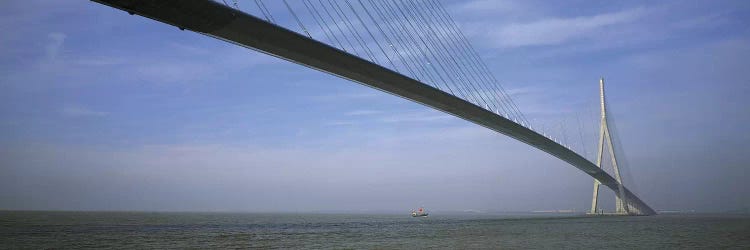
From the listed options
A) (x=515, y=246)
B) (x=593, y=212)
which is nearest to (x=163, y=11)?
(x=515, y=246)

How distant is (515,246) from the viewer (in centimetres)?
2120

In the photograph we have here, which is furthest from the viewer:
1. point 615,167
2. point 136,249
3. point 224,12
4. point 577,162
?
point 615,167

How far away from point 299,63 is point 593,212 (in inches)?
2626

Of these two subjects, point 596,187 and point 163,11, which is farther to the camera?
point 596,187

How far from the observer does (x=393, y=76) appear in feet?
95.9

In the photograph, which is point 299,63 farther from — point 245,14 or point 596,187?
point 596,187

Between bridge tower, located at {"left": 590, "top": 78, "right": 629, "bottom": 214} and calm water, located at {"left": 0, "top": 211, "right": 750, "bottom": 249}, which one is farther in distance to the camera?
bridge tower, located at {"left": 590, "top": 78, "right": 629, "bottom": 214}

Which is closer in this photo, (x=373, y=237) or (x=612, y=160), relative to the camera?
(x=373, y=237)

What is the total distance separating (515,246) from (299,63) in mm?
13340

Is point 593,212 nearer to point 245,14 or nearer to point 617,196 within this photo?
point 617,196

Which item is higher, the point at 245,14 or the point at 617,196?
the point at 245,14

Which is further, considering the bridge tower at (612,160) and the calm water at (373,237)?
the bridge tower at (612,160)

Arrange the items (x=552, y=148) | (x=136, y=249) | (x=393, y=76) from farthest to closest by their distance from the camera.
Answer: (x=552, y=148) → (x=393, y=76) → (x=136, y=249)

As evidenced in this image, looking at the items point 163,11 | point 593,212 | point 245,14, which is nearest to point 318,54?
point 245,14
